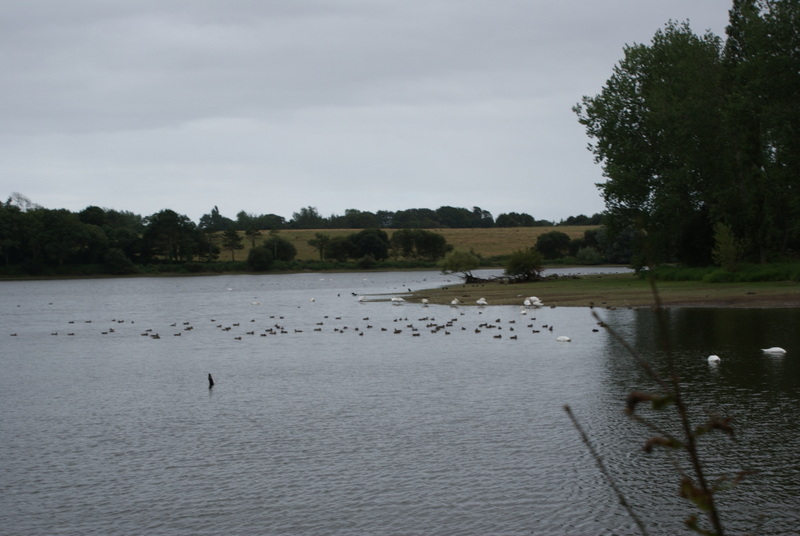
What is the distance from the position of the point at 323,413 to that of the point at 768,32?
40.5m

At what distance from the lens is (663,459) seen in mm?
15438

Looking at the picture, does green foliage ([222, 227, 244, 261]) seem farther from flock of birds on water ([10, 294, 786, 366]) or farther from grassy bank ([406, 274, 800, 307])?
flock of birds on water ([10, 294, 786, 366])

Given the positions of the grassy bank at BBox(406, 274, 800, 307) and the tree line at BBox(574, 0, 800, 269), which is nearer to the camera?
the grassy bank at BBox(406, 274, 800, 307)

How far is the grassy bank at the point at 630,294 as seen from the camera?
44.3 meters

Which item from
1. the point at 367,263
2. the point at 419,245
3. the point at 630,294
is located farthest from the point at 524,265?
the point at 419,245

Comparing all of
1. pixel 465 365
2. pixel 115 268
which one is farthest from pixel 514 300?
pixel 115 268

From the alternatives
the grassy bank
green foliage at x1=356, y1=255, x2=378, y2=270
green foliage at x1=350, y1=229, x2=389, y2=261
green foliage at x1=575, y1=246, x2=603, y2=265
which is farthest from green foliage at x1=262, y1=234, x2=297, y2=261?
the grassy bank

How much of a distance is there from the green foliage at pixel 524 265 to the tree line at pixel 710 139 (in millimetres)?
9140

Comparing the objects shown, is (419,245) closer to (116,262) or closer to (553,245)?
(553,245)

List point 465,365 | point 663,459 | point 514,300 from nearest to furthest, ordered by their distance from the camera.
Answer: point 663,459, point 465,365, point 514,300

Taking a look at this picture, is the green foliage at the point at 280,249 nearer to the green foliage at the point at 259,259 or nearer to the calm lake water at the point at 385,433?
the green foliage at the point at 259,259

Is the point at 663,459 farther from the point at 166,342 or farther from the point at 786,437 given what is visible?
the point at 166,342

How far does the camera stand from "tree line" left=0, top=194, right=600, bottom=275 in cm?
12444

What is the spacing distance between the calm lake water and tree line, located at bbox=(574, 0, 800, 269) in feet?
55.6
